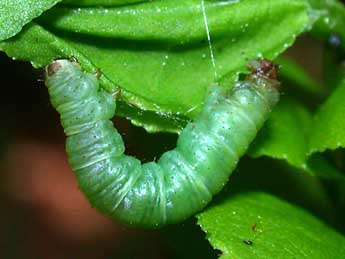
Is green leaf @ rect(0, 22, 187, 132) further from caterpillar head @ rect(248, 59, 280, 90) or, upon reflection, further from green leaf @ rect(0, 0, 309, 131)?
caterpillar head @ rect(248, 59, 280, 90)

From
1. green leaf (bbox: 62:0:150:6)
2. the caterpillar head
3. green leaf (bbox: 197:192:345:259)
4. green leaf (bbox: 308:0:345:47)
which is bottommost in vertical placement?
green leaf (bbox: 197:192:345:259)

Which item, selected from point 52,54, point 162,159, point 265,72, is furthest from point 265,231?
point 52,54

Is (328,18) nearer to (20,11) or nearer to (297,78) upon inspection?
(297,78)

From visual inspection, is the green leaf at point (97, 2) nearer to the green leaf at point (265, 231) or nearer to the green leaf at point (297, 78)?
the green leaf at point (265, 231)

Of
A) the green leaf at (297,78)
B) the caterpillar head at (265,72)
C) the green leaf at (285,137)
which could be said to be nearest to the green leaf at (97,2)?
the caterpillar head at (265,72)

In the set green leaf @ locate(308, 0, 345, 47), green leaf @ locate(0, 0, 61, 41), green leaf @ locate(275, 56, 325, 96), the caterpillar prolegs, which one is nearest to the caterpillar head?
the caterpillar prolegs

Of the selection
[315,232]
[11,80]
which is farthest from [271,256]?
[11,80]
